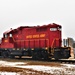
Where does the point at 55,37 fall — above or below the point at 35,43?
above

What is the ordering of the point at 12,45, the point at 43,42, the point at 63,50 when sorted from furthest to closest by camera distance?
the point at 12,45
the point at 43,42
the point at 63,50

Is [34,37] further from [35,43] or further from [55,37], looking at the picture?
[55,37]

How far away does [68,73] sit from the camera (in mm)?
17719

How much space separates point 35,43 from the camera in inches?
1293

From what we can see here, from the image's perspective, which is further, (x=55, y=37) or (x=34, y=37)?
(x=34, y=37)

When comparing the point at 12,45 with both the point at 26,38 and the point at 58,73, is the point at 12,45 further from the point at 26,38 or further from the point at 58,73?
the point at 58,73

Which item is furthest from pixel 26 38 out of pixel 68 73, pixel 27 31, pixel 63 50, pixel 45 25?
pixel 68 73

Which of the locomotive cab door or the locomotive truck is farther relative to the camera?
the locomotive cab door

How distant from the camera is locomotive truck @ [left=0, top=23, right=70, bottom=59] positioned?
30.5m

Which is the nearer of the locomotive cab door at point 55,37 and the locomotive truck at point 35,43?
the locomotive truck at point 35,43

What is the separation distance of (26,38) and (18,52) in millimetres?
2194

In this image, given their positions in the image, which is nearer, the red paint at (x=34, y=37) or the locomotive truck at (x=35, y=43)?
the locomotive truck at (x=35, y=43)

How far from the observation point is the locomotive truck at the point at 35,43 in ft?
100

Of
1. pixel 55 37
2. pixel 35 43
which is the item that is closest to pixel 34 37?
pixel 35 43
